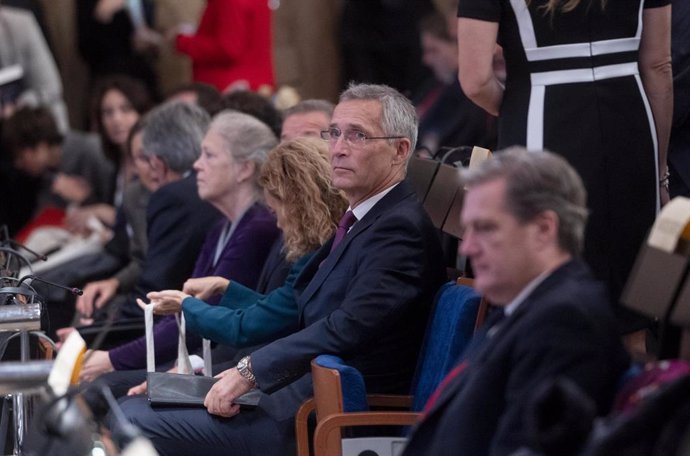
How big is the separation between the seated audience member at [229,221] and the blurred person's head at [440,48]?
2.80 meters

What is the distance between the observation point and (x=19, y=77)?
8.52 metres

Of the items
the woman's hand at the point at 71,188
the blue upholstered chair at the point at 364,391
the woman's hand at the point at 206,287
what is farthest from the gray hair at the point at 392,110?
the woman's hand at the point at 71,188

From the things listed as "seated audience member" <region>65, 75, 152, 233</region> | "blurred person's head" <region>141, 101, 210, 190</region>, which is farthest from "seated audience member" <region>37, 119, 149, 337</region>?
"seated audience member" <region>65, 75, 152, 233</region>

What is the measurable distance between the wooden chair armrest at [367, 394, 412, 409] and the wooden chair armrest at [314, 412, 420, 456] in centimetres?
20

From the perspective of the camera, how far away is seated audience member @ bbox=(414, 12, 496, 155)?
23.4 ft

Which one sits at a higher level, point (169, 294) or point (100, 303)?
point (169, 294)

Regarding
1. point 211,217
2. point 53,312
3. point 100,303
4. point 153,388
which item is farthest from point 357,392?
point 53,312

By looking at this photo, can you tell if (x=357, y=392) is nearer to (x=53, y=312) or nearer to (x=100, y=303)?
(x=100, y=303)

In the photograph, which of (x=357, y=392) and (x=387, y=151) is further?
Result: (x=387, y=151)

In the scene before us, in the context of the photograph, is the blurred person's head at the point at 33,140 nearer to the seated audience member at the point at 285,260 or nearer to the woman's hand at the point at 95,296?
the woman's hand at the point at 95,296

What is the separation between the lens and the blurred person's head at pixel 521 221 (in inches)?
110

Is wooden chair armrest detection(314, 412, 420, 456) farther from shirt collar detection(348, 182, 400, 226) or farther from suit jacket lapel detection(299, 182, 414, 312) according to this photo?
shirt collar detection(348, 182, 400, 226)

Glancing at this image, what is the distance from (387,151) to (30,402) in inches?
46.3

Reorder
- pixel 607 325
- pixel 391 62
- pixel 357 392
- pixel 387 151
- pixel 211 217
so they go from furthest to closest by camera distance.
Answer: pixel 391 62 → pixel 211 217 → pixel 387 151 → pixel 357 392 → pixel 607 325
